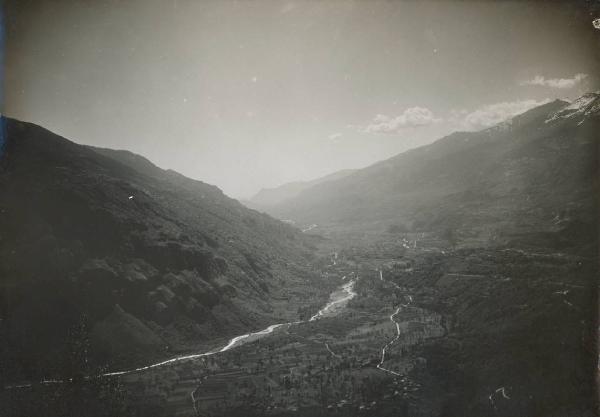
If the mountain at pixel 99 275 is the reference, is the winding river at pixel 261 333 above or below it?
below

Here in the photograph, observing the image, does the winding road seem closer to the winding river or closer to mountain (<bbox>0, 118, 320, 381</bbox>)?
the winding river

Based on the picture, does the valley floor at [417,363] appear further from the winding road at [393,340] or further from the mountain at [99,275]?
the mountain at [99,275]

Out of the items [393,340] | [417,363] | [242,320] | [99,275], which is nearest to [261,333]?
[242,320]

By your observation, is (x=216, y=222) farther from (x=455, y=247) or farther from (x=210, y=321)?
(x=455, y=247)

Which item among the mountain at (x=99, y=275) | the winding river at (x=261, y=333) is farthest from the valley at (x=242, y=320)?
the winding river at (x=261, y=333)

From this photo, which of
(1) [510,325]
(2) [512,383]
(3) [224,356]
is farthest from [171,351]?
(1) [510,325]

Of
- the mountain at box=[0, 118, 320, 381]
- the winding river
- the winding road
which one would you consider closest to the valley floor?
the winding road

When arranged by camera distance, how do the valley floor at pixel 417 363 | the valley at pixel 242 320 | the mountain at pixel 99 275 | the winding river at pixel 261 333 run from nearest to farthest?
the valley floor at pixel 417 363 < the valley at pixel 242 320 < the winding river at pixel 261 333 < the mountain at pixel 99 275

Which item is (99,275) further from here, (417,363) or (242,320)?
(417,363)
